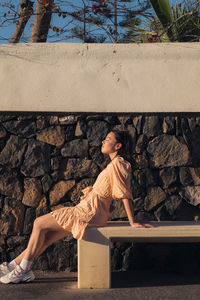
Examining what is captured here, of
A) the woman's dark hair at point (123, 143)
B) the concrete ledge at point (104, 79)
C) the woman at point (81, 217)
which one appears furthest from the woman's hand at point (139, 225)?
the concrete ledge at point (104, 79)

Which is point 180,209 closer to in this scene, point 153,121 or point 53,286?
point 153,121

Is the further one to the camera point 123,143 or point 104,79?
point 104,79

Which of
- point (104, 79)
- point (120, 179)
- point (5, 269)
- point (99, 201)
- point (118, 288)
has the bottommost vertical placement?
point (118, 288)

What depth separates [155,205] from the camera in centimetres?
533

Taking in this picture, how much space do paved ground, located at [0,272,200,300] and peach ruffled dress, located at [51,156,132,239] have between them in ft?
1.70

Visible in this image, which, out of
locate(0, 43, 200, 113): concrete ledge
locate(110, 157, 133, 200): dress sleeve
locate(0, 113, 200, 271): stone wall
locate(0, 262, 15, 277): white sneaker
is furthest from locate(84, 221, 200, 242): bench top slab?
locate(0, 43, 200, 113): concrete ledge

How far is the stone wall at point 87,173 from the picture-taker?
529 cm

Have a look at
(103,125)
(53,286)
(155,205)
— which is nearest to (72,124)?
(103,125)

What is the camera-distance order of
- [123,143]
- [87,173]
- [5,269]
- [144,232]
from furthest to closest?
[87,173]
[123,143]
[5,269]
[144,232]

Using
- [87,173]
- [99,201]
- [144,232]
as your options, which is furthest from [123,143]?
[144,232]

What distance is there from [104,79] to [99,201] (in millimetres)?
1549

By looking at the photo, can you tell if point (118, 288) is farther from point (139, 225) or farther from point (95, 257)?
point (139, 225)

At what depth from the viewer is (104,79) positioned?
17.7 ft

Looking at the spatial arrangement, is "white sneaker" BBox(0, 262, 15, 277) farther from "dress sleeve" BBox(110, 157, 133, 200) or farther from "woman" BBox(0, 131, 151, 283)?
"dress sleeve" BBox(110, 157, 133, 200)
